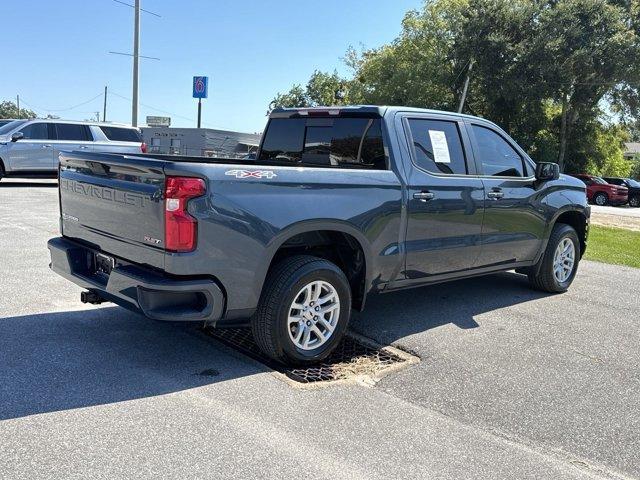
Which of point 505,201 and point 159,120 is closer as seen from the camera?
point 505,201

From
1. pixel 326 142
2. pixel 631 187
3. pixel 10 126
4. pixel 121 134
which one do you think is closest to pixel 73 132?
pixel 121 134

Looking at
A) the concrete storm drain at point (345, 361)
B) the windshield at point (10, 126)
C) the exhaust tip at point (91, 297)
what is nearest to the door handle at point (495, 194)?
the concrete storm drain at point (345, 361)

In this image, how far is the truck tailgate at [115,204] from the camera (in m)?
3.71

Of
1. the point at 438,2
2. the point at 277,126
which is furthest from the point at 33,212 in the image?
the point at 438,2

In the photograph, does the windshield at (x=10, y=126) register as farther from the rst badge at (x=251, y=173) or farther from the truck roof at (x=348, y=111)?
the rst badge at (x=251, y=173)

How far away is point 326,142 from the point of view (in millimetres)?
5328

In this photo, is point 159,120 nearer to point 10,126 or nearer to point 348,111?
point 10,126

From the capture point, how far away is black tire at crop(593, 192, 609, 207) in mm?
32844

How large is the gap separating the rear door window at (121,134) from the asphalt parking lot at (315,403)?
39.9 ft

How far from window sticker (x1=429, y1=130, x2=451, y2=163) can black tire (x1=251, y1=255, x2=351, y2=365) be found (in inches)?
63.7

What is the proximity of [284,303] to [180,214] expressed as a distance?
95 cm

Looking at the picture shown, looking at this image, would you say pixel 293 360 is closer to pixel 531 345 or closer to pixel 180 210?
pixel 180 210

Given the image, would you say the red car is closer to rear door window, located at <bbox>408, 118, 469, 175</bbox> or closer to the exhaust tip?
rear door window, located at <bbox>408, 118, 469, 175</bbox>

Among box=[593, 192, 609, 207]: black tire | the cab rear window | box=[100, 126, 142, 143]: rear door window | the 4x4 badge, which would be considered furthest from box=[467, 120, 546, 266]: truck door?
box=[593, 192, 609, 207]: black tire
